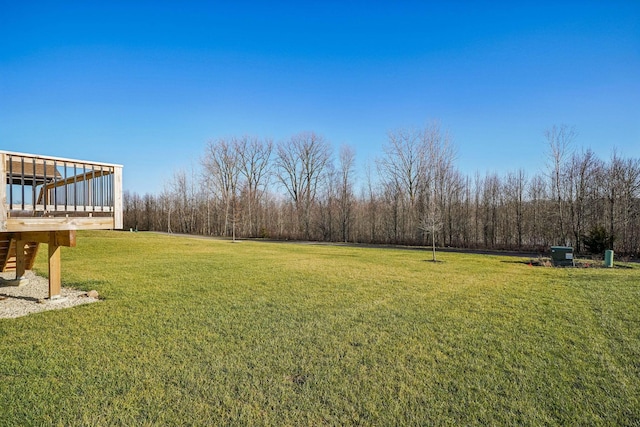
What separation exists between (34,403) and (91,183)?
4.80m

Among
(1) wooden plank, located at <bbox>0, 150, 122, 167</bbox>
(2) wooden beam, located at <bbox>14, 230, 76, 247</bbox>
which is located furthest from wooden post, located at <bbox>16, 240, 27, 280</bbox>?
(1) wooden plank, located at <bbox>0, 150, 122, 167</bbox>

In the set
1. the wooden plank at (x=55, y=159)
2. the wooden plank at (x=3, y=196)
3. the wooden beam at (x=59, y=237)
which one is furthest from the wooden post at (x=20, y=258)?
the wooden plank at (x=3, y=196)

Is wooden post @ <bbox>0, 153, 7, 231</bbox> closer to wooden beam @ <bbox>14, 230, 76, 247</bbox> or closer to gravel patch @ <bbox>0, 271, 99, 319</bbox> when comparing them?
wooden beam @ <bbox>14, 230, 76, 247</bbox>

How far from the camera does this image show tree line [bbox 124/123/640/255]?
19141 mm

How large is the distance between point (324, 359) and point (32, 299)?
20.1 ft

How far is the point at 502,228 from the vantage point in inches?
907

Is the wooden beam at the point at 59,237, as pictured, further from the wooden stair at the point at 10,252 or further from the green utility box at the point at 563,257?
the green utility box at the point at 563,257

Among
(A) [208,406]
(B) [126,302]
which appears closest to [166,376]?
(A) [208,406]

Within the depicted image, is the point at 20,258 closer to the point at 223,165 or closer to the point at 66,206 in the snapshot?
the point at 66,206

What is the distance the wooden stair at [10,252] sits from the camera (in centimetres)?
681

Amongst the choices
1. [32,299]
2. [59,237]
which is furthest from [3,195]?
[32,299]

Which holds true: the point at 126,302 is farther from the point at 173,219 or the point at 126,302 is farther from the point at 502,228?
the point at 173,219

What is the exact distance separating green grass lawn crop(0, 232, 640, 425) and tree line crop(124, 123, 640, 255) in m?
A: 9.15

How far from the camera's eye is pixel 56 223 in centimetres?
532
